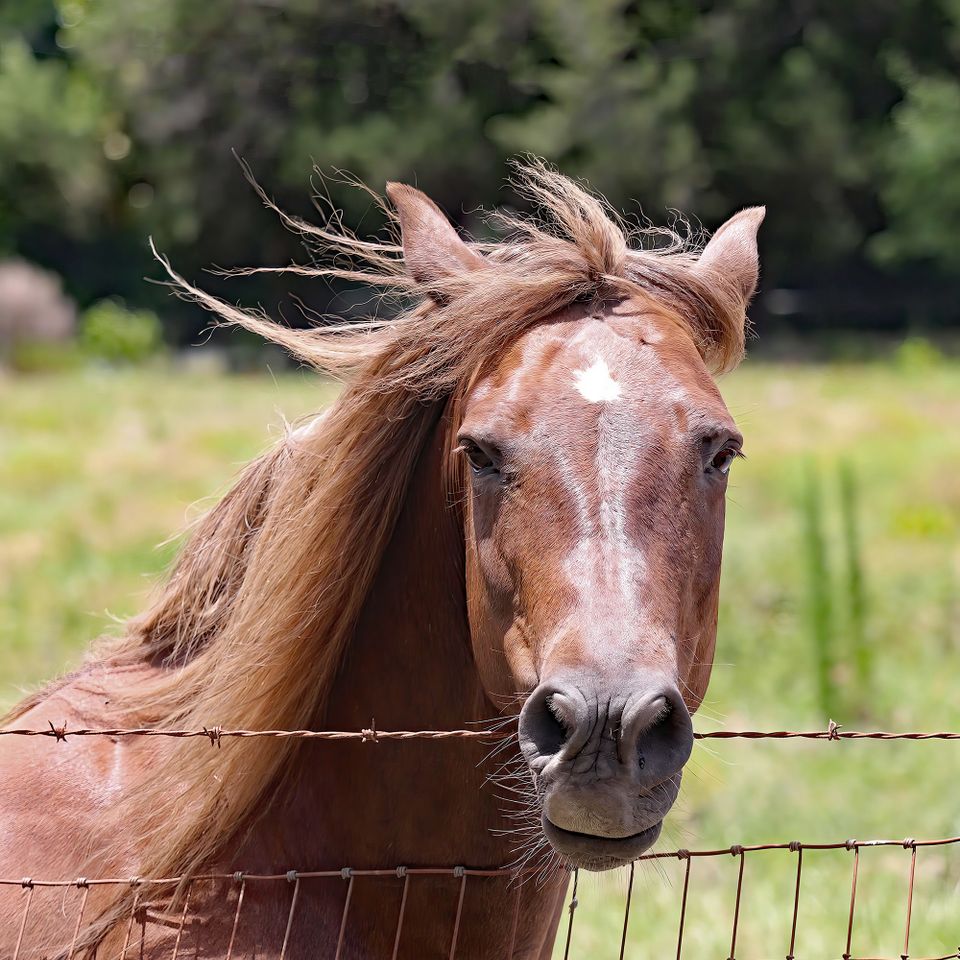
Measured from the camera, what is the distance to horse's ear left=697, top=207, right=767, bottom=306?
7.54ft

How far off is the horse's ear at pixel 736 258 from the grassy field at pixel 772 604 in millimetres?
843

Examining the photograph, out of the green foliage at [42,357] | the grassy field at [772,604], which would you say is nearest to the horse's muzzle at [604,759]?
the grassy field at [772,604]

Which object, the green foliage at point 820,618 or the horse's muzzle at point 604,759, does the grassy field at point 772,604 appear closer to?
the green foliage at point 820,618

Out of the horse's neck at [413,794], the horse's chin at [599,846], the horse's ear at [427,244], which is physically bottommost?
the horse's neck at [413,794]

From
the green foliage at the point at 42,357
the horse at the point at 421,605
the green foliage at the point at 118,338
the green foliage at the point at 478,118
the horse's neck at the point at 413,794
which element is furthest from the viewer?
the green foliage at the point at 118,338

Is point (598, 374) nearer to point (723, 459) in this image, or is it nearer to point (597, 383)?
point (597, 383)

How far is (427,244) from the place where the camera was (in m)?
2.23

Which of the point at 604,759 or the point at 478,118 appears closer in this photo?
the point at 604,759

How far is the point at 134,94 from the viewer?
868 inches

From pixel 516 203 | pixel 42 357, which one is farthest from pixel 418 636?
pixel 42 357

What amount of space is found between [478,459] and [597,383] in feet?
0.76

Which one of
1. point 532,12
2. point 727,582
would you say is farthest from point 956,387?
point 532,12

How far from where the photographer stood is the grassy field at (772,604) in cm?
462

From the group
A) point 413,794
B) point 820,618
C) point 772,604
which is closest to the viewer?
point 413,794
